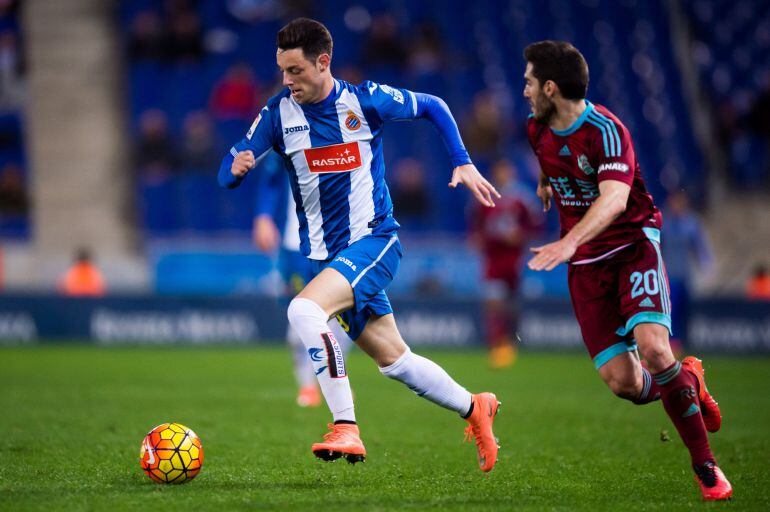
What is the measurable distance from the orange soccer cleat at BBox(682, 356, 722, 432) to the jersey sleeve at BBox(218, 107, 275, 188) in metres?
2.56

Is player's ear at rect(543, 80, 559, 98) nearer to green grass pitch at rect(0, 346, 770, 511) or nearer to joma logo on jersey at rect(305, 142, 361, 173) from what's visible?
joma logo on jersey at rect(305, 142, 361, 173)

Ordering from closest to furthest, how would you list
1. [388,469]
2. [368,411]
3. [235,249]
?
[388,469] < [368,411] < [235,249]

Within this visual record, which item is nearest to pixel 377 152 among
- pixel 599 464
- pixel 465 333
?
pixel 599 464

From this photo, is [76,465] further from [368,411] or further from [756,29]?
[756,29]

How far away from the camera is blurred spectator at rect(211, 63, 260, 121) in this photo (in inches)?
803

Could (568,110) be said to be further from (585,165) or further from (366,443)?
(366,443)

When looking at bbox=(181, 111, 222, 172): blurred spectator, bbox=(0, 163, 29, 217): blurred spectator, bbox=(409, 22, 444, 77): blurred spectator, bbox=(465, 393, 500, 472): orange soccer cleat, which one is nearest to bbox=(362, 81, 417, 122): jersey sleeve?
bbox=(465, 393, 500, 472): orange soccer cleat

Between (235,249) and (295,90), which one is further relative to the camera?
(235,249)

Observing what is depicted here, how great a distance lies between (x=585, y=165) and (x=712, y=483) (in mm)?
1692

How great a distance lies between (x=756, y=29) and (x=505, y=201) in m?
9.71

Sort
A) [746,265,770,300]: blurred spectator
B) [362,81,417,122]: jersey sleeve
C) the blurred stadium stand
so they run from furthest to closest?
the blurred stadium stand → [746,265,770,300]: blurred spectator → [362,81,417,122]: jersey sleeve

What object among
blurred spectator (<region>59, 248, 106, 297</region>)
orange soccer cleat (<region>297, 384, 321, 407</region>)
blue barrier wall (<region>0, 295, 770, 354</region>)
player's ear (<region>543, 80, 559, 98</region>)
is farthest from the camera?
blurred spectator (<region>59, 248, 106, 297</region>)

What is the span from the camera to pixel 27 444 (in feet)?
22.3

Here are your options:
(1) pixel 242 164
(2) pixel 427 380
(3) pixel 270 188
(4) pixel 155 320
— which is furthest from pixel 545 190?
(4) pixel 155 320
